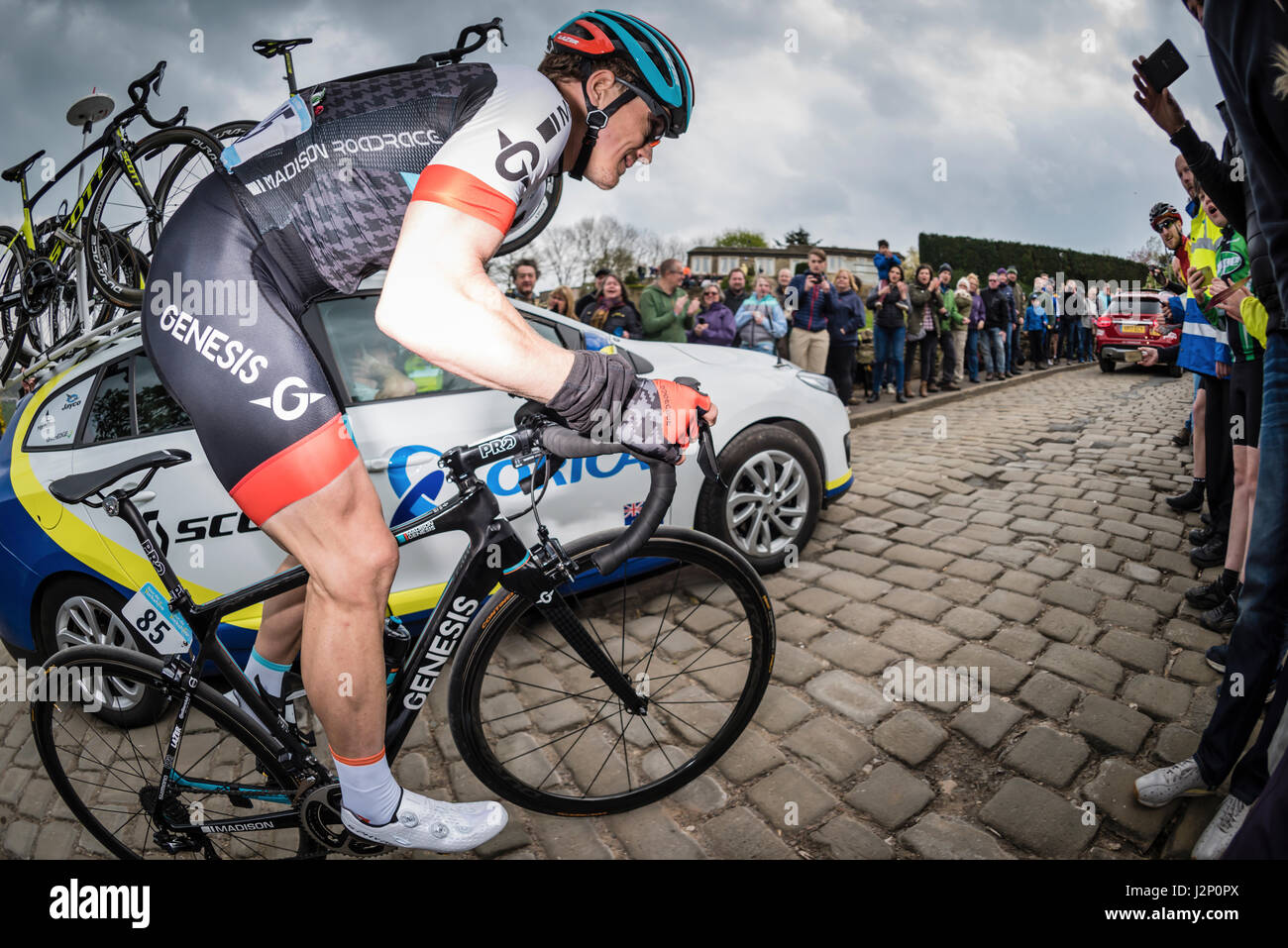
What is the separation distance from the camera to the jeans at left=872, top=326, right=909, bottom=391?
1007 cm

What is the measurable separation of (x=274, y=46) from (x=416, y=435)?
8.24 feet

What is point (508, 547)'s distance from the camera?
1791mm

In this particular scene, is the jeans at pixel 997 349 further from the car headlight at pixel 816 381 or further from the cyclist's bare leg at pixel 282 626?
the cyclist's bare leg at pixel 282 626

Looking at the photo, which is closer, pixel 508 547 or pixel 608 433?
pixel 608 433

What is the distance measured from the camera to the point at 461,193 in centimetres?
129

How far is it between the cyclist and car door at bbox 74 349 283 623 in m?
1.24

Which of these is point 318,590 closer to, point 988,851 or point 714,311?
point 988,851

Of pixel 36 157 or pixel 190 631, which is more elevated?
pixel 36 157

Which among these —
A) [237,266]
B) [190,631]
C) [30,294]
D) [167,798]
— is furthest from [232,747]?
[30,294]

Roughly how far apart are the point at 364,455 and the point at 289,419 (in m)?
1.28

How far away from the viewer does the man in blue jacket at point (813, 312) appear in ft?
29.9

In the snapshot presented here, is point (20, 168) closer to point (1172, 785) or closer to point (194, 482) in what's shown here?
point (194, 482)

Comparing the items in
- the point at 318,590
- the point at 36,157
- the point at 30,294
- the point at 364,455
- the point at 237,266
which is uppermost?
the point at 36,157

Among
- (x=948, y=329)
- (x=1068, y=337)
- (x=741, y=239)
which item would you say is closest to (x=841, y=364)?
(x=948, y=329)
